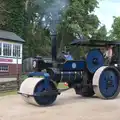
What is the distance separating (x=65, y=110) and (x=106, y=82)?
9.60 ft

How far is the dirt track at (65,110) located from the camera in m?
8.70

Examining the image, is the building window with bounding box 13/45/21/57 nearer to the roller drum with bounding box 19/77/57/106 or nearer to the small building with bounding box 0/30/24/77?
the small building with bounding box 0/30/24/77

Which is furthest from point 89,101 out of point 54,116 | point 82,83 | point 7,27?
point 7,27

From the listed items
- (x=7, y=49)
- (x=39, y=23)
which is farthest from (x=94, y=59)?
(x=39, y=23)

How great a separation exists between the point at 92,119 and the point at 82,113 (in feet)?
2.66

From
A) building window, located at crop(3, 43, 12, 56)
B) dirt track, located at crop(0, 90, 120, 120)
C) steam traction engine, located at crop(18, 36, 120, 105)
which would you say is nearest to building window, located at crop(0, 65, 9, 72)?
building window, located at crop(3, 43, 12, 56)

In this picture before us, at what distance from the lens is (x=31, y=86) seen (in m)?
10.5

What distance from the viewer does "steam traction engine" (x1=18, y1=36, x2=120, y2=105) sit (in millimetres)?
10594

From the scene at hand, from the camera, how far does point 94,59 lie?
12320 mm

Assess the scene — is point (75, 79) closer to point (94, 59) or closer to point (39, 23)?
point (94, 59)

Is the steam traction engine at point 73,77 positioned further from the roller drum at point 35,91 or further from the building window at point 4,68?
the building window at point 4,68

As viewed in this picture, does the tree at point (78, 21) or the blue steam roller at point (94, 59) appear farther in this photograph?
the tree at point (78, 21)

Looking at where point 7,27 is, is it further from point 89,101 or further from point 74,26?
point 89,101

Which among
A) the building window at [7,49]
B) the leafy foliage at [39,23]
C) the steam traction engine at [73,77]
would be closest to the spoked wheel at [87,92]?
the steam traction engine at [73,77]
